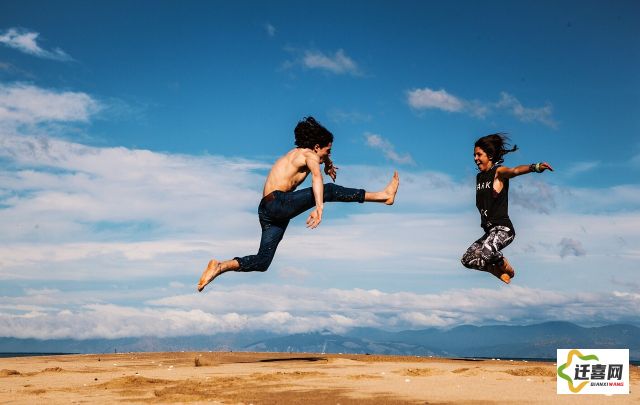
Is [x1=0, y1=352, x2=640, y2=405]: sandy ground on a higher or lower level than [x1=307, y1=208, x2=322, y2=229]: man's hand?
lower

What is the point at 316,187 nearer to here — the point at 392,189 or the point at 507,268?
the point at 392,189

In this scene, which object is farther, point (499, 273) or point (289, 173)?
point (499, 273)

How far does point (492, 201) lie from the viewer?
1138 centimetres

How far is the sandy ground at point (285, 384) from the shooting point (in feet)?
27.7

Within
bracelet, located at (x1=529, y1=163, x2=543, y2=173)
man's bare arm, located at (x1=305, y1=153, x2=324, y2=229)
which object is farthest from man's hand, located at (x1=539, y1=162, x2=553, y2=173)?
man's bare arm, located at (x1=305, y1=153, x2=324, y2=229)

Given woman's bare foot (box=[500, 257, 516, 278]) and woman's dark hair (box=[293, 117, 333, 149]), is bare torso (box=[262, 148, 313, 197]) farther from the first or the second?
woman's bare foot (box=[500, 257, 516, 278])

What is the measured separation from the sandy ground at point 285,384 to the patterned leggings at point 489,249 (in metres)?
1.92

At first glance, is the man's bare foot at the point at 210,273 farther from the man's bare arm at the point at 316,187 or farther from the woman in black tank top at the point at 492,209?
the woman in black tank top at the point at 492,209

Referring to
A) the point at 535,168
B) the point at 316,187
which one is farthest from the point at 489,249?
the point at 316,187

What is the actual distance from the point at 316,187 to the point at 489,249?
124 inches

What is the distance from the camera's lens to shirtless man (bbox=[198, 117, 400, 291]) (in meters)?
11.0

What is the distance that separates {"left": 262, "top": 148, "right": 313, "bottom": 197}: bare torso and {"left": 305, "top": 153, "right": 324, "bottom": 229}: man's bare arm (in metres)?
0.15

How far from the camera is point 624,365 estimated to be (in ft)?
29.2

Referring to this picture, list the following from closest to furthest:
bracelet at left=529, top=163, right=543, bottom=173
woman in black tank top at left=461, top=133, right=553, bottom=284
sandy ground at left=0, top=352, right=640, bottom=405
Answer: sandy ground at left=0, top=352, right=640, bottom=405, bracelet at left=529, top=163, right=543, bottom=173, woman in black tank top at left=461, top=133, right=553, bottom=284
